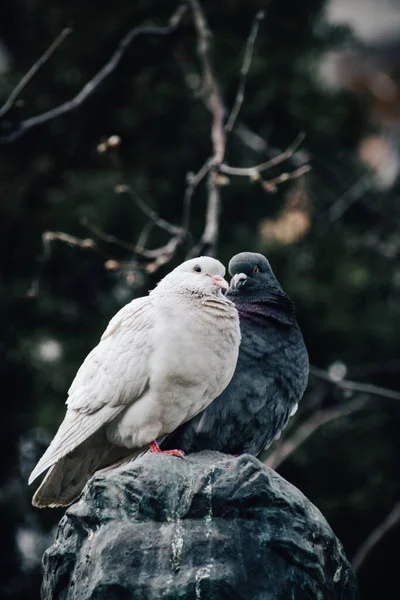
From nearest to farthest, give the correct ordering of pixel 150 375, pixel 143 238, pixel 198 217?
pixel 150 375
pixel 143 238
pixel 198 217

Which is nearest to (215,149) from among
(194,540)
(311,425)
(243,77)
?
(243,77)

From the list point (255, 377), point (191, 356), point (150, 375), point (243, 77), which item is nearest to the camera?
point (191, 356)

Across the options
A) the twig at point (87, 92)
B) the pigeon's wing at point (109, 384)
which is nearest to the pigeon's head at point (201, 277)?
the pigeon's wing at point (109, 384)

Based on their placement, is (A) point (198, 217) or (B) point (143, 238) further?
(A) point (198, 217)

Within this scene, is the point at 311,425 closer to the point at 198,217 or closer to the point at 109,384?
the point at 198,217

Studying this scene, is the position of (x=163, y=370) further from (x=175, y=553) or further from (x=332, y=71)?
(x=332, y=71)

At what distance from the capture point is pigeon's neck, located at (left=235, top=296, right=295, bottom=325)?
19.2 feet

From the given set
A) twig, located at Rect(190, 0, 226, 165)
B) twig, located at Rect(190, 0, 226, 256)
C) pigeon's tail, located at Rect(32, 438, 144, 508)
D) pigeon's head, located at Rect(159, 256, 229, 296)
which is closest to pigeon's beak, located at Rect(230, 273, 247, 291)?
pigeon's head, located at Rect(159, 256, 229, 296)

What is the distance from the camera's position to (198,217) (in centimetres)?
1074

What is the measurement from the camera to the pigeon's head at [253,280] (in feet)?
19.3

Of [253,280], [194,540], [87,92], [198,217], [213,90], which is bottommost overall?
[198,217]

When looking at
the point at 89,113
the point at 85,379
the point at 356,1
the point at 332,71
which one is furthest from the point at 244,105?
the point at 356,1

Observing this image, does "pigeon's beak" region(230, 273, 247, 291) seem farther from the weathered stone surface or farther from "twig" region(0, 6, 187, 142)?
"twig" region(0, 6, 187, 142)

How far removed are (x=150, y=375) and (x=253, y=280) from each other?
1.25 metres
